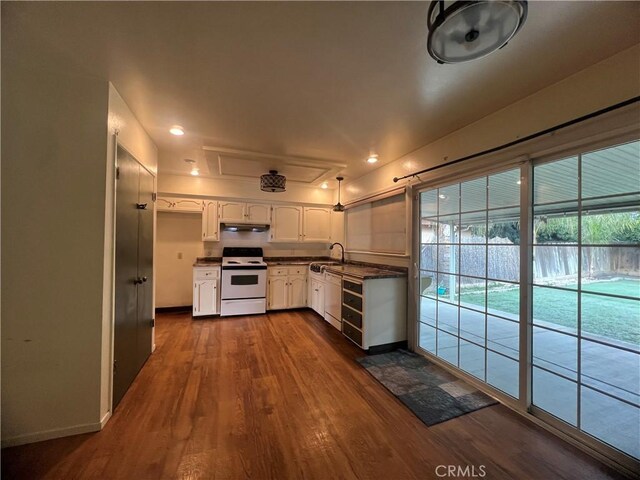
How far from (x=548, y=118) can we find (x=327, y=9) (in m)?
1.73

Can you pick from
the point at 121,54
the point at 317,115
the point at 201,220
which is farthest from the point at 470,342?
the point at 201,220

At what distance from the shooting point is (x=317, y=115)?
7.52 feet

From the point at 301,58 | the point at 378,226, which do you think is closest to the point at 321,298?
the point at 378,226

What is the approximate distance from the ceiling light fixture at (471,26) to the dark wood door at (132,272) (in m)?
2.21

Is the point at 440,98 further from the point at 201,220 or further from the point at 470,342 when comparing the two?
the point at 201,220

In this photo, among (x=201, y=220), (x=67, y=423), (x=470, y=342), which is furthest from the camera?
(x=201, y=220)

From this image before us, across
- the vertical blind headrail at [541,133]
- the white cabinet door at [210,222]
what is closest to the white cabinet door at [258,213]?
the white cabinet door at [210,222]

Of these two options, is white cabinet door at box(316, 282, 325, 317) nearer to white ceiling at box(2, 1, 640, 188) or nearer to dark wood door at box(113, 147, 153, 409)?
dark wood door at box(113, 147, 153, 409)

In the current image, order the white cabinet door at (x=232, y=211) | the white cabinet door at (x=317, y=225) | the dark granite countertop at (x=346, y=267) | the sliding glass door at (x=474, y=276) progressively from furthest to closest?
1. the white cabinet door at (x=317, y=225)
2. the white cabinet door at (x=232, y=211)
3. the dark granite countertop at (x=346, y=267)
4. the sliding glass door at (x=474, y=276)

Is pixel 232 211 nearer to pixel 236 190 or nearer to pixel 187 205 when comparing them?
pixel 236 190

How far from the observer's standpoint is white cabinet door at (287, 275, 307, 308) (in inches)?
189

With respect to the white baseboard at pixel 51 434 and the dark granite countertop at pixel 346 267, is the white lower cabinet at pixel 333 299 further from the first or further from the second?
the white baseboard at pixel 51 434

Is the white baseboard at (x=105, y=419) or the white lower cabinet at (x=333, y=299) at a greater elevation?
the white lower cabinet at (x=333, y=299)

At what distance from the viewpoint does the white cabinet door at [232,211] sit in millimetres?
4676
